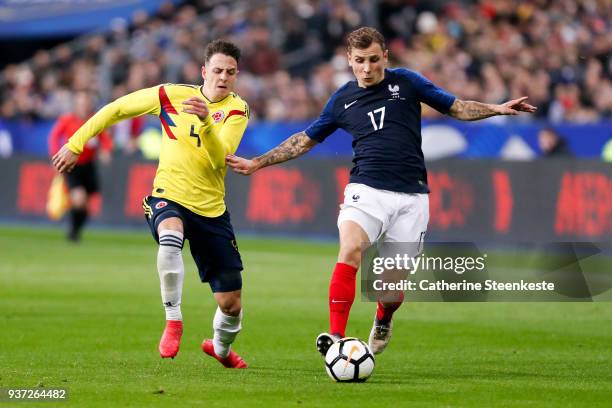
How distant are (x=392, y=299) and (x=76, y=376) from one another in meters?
2.49

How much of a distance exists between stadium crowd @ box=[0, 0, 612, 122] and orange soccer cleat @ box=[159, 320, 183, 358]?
1406 cm

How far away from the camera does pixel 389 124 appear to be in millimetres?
9688

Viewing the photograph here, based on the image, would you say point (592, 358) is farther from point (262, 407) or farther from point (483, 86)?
point (483, 86)

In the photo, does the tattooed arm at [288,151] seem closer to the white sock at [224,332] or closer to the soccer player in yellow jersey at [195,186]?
the soccer player in yellow jersey at [195,186]

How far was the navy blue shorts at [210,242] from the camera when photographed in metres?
9.71

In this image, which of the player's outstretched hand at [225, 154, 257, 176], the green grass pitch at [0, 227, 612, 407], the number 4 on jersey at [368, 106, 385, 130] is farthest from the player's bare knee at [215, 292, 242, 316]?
the number 4 on jersey at [368, 106, 385, 130]

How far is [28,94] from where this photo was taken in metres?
31.8

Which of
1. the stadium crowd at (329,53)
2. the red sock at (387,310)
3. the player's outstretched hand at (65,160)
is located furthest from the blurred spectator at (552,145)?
the player's outstretched hand at (65,160)

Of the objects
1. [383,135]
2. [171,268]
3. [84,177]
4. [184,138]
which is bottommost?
[171,268]

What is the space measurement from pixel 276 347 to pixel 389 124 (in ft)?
7.71

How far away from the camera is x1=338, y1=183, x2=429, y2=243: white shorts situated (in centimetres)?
A: 949

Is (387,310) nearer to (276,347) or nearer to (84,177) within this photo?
(276,347)

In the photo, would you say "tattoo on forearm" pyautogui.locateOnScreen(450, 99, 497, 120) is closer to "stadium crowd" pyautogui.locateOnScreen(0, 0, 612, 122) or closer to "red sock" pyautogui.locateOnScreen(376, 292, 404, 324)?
"red sock" pyautogui.locateOnScreen(376, 292, 404, 324)

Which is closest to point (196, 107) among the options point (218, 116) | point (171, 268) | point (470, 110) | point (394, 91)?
point (218, 116)
